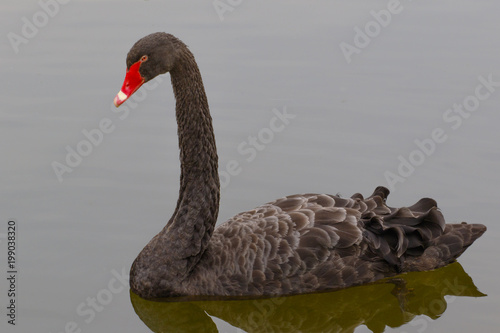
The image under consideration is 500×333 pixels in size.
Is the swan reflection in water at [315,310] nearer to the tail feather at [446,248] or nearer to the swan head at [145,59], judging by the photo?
the tail feather at [446,248]

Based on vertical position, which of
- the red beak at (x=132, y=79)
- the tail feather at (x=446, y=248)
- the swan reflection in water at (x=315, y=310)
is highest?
the red beak at (x=132, y=79)

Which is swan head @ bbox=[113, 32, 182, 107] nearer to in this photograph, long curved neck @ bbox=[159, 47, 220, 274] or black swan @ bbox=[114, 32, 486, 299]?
black swan @ bbox=[114, 32, 486, 299]

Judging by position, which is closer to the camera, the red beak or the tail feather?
the red beak

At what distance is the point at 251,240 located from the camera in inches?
249

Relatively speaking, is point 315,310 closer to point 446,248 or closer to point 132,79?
point 446,248

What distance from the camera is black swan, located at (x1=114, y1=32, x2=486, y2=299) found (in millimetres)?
6258

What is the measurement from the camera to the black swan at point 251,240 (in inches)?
246

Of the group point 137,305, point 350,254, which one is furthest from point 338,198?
point 137,305

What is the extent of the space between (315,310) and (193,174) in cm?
123

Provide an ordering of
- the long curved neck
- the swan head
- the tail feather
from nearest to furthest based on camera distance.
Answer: the swan head, the long curved neck, the tail feather

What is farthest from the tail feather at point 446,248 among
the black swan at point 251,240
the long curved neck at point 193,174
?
the long curved neck at point 193,174

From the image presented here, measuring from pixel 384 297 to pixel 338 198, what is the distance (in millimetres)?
770

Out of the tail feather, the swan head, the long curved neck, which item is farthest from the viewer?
the tail feather

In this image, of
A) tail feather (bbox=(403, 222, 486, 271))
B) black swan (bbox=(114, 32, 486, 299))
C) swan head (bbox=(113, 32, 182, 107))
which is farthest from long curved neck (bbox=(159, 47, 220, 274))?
tail feather (bbox=(403, 222, 486, 271))
